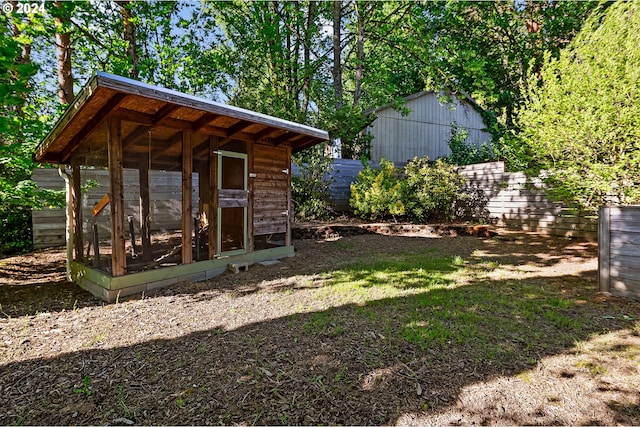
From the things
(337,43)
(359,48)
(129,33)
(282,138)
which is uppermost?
(337,43)

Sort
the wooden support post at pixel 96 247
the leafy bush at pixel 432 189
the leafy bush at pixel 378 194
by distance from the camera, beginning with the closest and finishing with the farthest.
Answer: the wooden support post at pixel 96 247 < the leafy bush at pixel 432 189 < the leafy bush at pixel 378 194

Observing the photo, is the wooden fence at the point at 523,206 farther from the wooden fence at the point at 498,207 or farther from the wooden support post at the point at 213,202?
the wooden support post at the point at 213,202

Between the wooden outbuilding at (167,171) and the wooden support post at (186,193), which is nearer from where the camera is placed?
the wooden outbuilding at (167,171)

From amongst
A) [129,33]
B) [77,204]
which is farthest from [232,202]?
[129,33]

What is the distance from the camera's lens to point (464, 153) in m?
14.5

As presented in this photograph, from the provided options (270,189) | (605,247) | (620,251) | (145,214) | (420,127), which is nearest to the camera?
(620,251)

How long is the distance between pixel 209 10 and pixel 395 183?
11.1m

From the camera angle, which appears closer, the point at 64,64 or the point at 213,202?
the point at 213,202

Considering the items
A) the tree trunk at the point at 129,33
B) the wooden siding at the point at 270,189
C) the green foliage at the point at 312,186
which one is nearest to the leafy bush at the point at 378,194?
the green foliage at the point at 312,186

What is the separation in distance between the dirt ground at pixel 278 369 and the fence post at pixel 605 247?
0.65ft

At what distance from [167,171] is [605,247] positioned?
20.9ft

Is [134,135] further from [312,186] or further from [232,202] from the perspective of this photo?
[312,186]

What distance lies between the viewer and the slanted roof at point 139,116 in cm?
332

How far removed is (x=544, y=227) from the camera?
24.9ft
